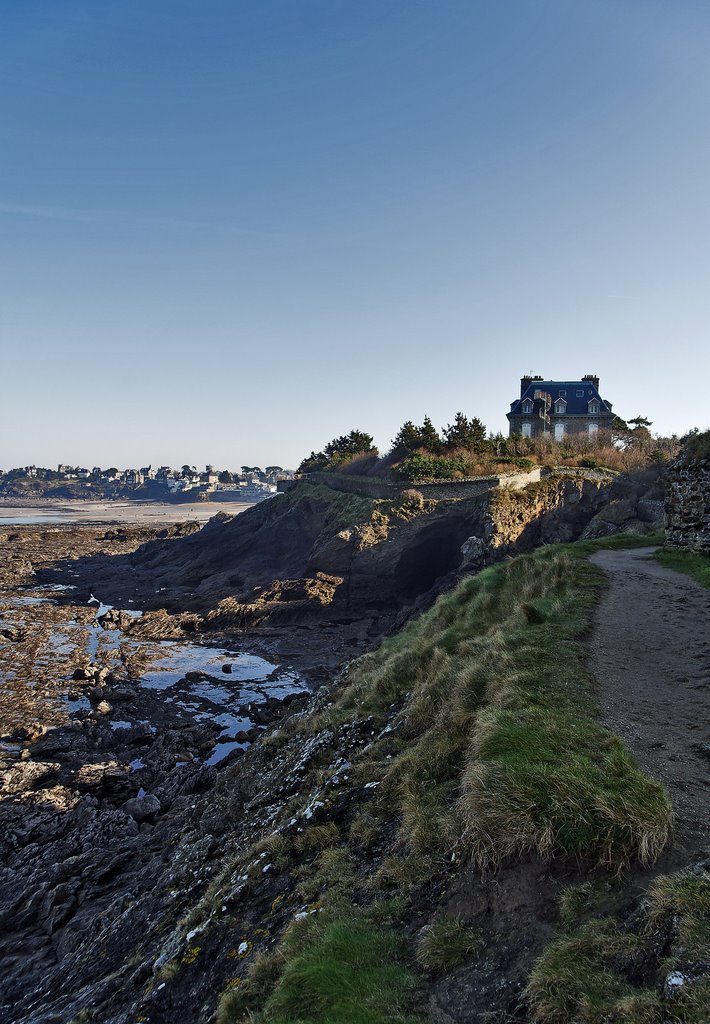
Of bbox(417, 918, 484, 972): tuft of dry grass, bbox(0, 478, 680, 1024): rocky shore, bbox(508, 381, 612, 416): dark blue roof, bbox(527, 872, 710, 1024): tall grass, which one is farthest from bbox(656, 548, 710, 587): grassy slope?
bbox(508, 381, 612, 416): dark blue roof

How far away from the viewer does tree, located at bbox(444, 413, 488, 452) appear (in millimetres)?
54241

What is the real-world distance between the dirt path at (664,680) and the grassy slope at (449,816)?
14.9 inches

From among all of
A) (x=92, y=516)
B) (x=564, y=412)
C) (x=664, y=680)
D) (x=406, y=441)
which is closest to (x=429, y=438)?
(x=406, y=441)

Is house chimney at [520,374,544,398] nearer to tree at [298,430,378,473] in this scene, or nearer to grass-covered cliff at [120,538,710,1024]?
tree at [298,430,378,473]

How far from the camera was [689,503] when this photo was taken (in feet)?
61.6

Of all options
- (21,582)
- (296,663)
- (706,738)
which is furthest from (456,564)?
(21,582)

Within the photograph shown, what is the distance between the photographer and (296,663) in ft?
102

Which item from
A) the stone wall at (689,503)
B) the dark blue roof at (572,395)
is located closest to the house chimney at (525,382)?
the dark blue roof at (572,395)

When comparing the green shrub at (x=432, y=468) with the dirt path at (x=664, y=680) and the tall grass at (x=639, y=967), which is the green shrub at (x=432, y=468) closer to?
the dirt path at (x=664, y=680)

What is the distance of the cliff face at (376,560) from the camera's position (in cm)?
3984

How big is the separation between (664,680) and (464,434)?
4833cm

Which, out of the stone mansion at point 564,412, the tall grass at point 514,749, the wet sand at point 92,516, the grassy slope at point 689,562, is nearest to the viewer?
the tall grass at point 514,749

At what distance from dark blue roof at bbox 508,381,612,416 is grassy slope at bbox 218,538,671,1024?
5605 centimetres

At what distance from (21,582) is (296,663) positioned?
40.0m
